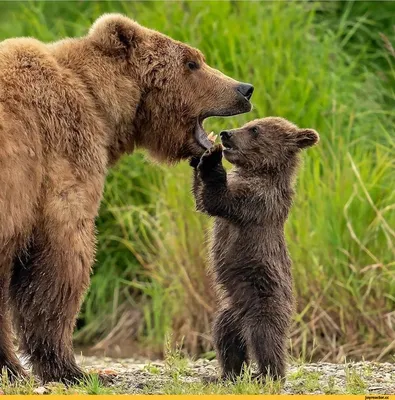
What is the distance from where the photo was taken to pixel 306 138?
6660 millimetres

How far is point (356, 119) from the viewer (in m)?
10.5

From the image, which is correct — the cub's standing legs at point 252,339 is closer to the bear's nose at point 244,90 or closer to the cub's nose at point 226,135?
the cub's nose at point 226,135

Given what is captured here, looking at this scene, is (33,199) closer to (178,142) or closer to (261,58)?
(178,142)

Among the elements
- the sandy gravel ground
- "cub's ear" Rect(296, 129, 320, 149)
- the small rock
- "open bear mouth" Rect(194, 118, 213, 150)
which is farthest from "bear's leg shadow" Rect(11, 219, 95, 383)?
"cub's ear" Rect(296, 129, 320, 149)

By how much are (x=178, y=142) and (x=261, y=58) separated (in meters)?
3.81

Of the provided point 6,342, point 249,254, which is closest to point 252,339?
point 249,254

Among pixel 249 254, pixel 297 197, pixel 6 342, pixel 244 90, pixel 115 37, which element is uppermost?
pixel 115 37

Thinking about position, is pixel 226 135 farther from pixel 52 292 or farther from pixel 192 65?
pixel 52 292

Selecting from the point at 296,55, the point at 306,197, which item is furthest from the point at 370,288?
the point at 296,55

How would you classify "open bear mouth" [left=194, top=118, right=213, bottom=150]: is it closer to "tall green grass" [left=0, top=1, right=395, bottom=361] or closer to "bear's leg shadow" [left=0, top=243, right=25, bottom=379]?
"bear's leg shadow" [left=0, top=243, right=25, bottom=379]

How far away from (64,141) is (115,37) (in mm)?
803

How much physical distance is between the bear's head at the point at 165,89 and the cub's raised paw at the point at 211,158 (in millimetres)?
513

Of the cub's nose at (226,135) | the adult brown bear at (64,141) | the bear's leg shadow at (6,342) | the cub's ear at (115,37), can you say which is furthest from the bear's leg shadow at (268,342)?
the cub's ear at (115,37)

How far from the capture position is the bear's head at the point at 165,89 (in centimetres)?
661
